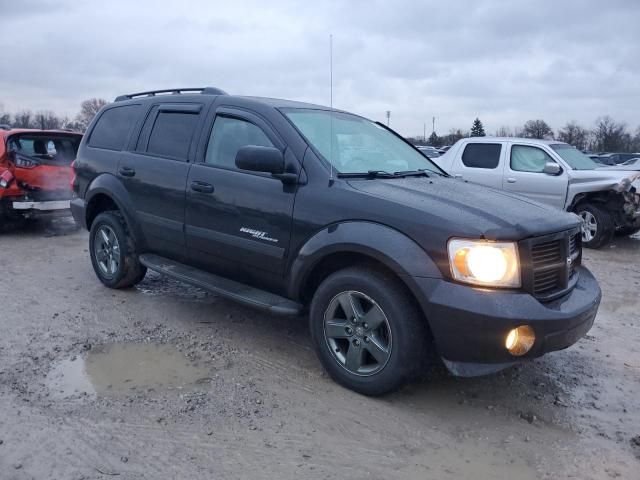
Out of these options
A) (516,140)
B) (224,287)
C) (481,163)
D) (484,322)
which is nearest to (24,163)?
(224,287)

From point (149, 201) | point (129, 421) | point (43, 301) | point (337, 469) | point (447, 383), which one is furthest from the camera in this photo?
point (43, 301)

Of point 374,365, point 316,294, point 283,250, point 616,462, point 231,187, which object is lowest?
point 616,462

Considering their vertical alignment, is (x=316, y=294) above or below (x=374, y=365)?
above

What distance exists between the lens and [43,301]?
17.5 feet

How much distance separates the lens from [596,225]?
9.11m

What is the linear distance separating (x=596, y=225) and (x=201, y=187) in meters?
7.23

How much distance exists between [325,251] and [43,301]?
10.7 feet

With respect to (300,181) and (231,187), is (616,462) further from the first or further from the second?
(231,187)

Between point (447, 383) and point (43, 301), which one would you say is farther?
point (43, 301)

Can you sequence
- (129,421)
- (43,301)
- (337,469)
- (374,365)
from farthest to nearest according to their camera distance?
(43,301)
(374,365)
(129,421)
(337,469)

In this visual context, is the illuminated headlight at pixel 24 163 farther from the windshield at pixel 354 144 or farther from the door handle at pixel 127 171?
the windshield at pixel 354 144

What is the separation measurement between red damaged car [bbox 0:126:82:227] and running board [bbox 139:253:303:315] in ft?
14.1

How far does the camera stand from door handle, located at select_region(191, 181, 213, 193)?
14.3ft

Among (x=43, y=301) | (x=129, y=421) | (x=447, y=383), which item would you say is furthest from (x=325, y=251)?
(x=43, y=301)
